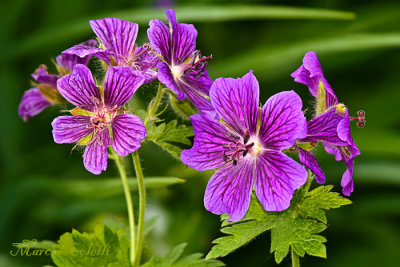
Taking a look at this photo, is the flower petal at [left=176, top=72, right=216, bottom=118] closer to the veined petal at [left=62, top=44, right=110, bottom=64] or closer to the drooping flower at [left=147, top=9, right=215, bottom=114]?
the drooping flower at [left=147, top=9, right=215, bottom=114]

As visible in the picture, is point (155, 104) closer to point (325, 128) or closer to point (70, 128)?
point (70, 128)

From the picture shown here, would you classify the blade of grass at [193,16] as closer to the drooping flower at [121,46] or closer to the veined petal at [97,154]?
the drooping flower at [121,46]

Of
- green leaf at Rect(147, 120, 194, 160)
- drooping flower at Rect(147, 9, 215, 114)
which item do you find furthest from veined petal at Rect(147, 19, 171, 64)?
green leaf at Rect(147, 120, 194, 160)

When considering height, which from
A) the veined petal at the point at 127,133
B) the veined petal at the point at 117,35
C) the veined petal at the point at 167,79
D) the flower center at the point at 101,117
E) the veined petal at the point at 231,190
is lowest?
the veined petal at the point at 231,190

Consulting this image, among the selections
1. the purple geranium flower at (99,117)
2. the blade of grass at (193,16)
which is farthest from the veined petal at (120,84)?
the blade of grass at (193,16)

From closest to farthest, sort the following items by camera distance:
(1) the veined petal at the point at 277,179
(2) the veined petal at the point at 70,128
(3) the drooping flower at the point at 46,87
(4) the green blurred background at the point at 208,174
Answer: (1) the veined petal at the point at 277,179, (2) the veined petal at the point at 70,128, (3) the drooping flower at the point at 46,87, (4) the green blurred background at the point at 208,174

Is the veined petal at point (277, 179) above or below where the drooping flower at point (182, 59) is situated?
below

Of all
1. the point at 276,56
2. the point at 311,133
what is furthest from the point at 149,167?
the point at 311,133
